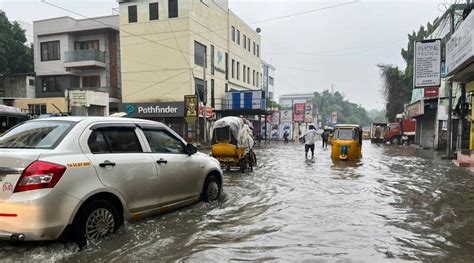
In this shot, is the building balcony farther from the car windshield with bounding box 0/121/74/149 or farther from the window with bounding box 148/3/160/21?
the car windshield with bounding box 0/121/74/149

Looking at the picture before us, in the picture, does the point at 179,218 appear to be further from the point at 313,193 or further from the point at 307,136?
the point at 307,136

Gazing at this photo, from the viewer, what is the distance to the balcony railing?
34.7 meters

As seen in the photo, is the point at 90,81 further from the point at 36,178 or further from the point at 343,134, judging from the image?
the point at 36,178

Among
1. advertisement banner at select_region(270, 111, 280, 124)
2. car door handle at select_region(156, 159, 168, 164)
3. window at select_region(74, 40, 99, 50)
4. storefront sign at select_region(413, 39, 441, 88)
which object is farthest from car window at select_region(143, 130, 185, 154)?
advertisement banner at select_region(270, 111, 280, 124)

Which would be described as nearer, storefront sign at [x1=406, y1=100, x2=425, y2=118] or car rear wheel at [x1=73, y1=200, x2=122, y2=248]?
car rear wheel at [x1=73, y1=200, x2=122, y2=248]

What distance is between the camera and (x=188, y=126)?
33.0m

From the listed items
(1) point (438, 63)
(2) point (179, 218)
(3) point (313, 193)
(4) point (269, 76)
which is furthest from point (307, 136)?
(4) point (269, 76)

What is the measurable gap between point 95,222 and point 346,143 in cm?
1563

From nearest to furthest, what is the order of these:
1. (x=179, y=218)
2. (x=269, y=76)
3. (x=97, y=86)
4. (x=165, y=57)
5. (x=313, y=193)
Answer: (x=179, y=218) → (x=313, y=193) → (x=165, y=57) → (x=97, y=86) → (x=269, y=76)

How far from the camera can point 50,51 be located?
121 ft

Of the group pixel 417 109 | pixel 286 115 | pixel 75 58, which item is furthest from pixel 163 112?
pixel 286 115

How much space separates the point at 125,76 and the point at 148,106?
12.2ft

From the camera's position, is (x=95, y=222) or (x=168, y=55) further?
(x=168, y=55)

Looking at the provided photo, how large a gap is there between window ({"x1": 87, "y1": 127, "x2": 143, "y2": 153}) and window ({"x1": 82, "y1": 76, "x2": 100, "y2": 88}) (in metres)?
32.9
